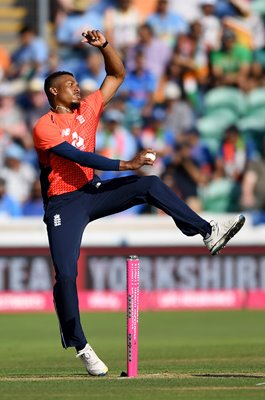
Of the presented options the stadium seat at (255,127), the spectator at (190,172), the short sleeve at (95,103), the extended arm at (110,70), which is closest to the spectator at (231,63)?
the stadium seat at (255,127)

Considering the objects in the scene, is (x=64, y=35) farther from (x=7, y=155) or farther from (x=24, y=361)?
(x=24, y=361)

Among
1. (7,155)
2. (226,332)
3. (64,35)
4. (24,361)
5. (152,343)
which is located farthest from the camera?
(64,35)

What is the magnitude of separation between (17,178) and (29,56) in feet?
9.46

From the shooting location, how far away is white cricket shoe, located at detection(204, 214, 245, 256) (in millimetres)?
8102

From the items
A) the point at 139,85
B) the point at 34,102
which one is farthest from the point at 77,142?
the point at 34,102

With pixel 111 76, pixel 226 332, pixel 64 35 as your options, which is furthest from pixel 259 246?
pixel 111 76

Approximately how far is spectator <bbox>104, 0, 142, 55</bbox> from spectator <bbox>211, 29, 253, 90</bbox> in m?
1.53

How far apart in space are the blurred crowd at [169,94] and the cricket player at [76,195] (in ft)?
25.0

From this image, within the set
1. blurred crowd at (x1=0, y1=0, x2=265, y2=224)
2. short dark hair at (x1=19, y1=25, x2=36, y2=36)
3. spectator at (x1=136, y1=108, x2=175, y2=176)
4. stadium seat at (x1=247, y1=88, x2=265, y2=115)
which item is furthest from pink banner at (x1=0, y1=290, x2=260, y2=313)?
short dark hair at (x1=19, y1=25, x2=36, y2=36)

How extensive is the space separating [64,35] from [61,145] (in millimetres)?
11086

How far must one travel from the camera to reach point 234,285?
52.4 feet

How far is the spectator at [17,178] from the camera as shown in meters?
16.8

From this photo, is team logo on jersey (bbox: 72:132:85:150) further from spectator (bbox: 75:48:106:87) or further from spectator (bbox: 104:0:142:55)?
spectator (bbox: 104:0:142:55)

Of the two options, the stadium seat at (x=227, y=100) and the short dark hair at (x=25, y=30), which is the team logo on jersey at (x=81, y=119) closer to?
the stadium seat at (x=227, y=100)
